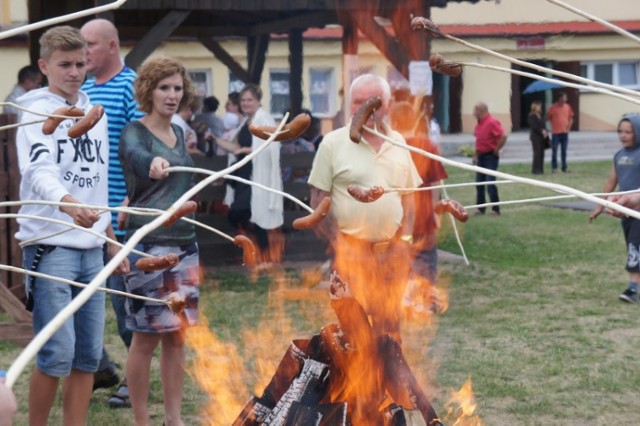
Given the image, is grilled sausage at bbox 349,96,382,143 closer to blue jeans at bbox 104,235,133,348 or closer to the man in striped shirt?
blue jeans at bbox 104,235,133,348

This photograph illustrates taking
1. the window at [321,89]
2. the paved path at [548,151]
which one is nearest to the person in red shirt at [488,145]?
the paved path at [548,151]

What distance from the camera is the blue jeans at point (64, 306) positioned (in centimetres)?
444

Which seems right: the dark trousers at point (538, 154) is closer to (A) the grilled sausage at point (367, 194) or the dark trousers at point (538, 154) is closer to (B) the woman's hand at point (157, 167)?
(B) the woman's hand at point (157, 167)

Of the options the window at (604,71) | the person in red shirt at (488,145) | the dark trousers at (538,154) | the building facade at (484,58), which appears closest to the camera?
the person in red shirt at (488,145)

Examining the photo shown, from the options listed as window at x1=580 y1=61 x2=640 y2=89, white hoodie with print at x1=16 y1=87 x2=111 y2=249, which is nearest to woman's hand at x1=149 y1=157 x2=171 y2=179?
white hoodie with print at x1=16 y1=87 x2=111 y2=249

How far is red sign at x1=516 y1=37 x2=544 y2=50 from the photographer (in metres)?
32.1

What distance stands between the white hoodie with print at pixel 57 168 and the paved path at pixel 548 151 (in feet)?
85.9

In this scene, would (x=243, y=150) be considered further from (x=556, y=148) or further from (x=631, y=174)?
(x=556, y=148)

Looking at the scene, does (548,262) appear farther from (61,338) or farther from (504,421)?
(61,338)

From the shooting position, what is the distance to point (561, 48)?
34.4 metres

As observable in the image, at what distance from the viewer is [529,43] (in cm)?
3262

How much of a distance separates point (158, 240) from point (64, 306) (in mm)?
695

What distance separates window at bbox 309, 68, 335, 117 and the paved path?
151 inches

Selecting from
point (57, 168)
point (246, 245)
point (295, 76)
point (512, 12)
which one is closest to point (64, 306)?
point (57, 168)
